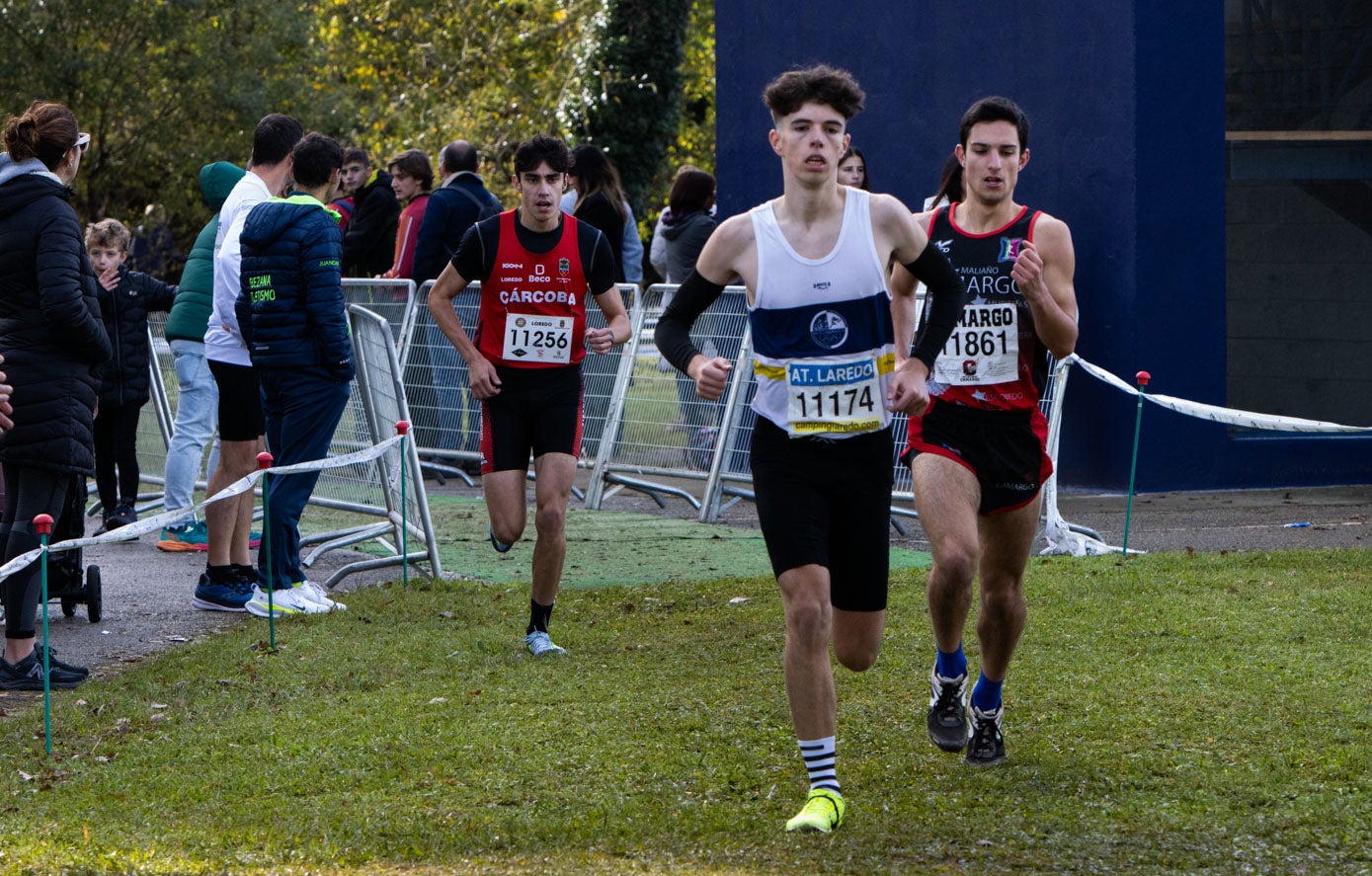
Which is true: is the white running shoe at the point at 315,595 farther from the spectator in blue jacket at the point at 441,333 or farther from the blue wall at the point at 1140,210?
the blue wall at the point at 1140,210

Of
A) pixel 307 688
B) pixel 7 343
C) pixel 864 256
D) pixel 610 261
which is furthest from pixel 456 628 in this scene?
pixel 864 256

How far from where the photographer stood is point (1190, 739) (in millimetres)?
5836

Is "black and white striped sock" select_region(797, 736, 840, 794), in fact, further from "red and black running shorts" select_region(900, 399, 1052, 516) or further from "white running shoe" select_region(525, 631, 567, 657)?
"white running shoe" select_region(525, 631, 567, 657)

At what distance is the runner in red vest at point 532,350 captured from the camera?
761 cm

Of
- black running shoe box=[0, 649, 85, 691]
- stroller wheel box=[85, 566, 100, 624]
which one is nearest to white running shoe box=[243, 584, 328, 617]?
stroller wheel box=[85, 566, 100, 624]

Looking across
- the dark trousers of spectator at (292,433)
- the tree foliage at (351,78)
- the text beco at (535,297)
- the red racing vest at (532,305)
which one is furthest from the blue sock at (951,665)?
the tree foliage at (351,78)

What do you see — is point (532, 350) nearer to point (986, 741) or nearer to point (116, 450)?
point (986, 741)

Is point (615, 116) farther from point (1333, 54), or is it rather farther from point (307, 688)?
point (307, 688)

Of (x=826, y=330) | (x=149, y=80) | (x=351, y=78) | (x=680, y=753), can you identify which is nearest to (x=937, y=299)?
(x=826, y=330)

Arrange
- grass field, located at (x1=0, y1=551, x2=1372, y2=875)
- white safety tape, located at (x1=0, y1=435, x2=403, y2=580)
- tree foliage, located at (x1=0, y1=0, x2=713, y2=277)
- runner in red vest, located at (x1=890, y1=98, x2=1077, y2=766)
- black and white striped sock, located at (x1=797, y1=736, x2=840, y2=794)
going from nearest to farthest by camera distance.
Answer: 1. grass field, located at (x1=0, y1=551, x2=1372, y2=875)
2. black and white striped sock, located at (x1=797, y1=736, x2=840, y2=794)
3. runner in red vest, located at (x1=890, y1=98, x2=1077, y2=766)
4. white safety tape, located at (x1=0, y1=435, x2=403, y2=580)
5. tree foliage, located at (x1=0, y1=0, x2=713, y2=277)

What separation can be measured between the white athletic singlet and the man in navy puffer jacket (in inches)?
141

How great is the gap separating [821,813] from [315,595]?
4.36m

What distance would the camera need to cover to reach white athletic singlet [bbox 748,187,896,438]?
5059 millimetres

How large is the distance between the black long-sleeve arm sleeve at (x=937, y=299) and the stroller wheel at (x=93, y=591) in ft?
15.2
